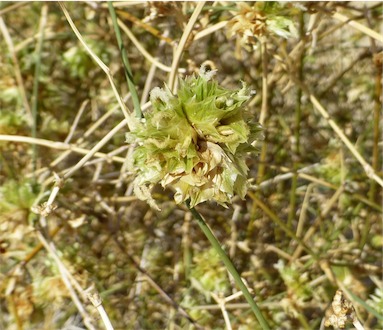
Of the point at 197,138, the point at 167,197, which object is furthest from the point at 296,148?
the point at 197,138

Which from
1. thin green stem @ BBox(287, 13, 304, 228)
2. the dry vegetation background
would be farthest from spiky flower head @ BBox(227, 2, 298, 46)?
thin green stem @ BBox(287, 13, 304, 228)

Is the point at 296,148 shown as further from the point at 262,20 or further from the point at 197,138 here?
the point at 197,138

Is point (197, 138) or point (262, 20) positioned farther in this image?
point (262, 20)

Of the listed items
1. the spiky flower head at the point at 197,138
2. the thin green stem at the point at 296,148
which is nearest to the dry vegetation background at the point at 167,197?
the thin green stem at the point at 296,148

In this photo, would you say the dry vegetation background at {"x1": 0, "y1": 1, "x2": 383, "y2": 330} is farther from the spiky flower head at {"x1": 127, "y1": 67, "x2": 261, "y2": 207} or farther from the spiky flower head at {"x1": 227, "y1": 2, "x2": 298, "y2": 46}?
the spiky flower head at {"x1": 127, "y1": 67, "x2": 261, "y2": 207}

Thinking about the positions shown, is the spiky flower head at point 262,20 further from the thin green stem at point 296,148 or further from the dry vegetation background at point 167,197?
the thin green stem at point 296,148

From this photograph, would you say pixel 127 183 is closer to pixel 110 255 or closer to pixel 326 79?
pixel 110 255

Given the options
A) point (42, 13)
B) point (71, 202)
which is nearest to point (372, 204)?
point (71, 202)
